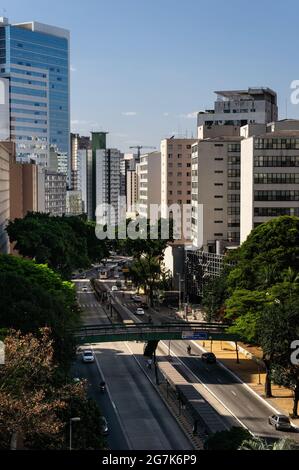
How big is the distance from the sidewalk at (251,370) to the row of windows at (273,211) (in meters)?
13.4

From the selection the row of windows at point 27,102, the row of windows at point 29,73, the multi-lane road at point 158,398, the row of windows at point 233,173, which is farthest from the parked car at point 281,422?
the row of windows at point 29,73

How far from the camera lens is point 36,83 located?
175625 mm

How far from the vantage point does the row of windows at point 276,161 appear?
227 ft

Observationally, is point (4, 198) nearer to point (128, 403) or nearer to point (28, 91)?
point (128, 403)

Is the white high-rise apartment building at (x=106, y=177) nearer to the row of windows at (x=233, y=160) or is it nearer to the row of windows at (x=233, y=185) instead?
the row of windows at (x=233, y=185)

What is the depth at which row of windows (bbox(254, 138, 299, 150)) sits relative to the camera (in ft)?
226

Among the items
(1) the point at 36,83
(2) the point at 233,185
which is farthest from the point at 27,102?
(2) the point at 233,185

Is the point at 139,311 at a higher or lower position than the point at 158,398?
higher

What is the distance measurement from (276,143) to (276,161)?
165 cm

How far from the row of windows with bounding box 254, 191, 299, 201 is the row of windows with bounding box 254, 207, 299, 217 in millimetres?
834

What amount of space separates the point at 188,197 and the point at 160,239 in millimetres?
20048

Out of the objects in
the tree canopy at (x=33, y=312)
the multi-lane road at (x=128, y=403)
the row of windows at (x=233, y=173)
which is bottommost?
the multi-lane road at (x=128, y=403)

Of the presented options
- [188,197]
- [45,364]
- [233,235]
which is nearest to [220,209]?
[233,235]

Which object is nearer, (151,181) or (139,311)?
(139,311)
